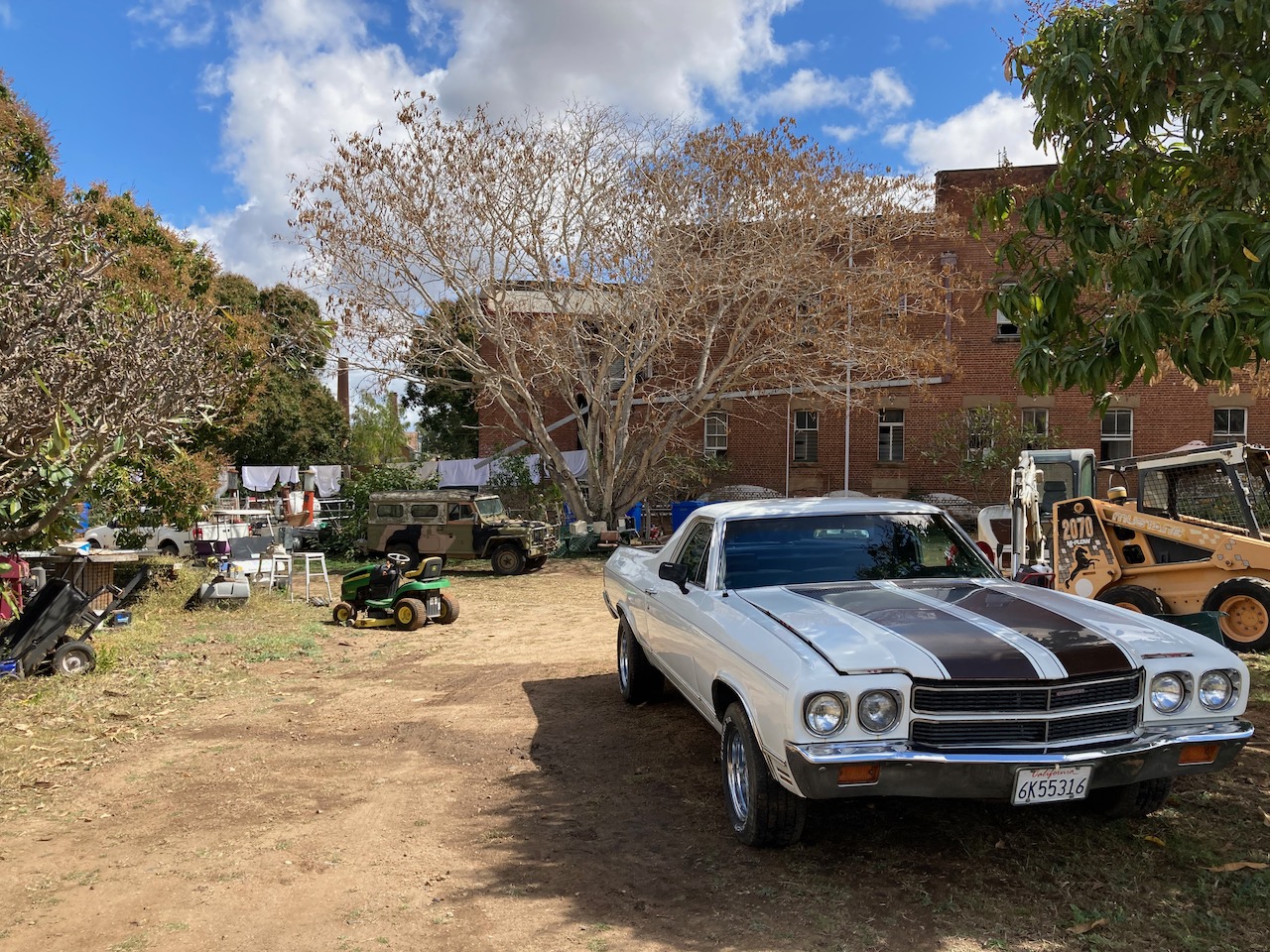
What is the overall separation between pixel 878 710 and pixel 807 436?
24.2 m

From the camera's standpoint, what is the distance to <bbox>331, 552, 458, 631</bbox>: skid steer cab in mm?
12188

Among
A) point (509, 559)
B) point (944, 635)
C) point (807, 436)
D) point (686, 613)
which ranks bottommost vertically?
point (509, 559)

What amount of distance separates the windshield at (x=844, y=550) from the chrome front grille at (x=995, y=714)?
158 cm

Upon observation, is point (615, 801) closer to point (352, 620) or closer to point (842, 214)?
point (352, 620)

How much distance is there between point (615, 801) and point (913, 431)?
73.4 ft

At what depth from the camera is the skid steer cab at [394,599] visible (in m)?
12.2

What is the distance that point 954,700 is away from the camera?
3801mm

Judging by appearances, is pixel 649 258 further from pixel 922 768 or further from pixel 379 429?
pixel 379 429

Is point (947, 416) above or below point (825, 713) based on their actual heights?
above

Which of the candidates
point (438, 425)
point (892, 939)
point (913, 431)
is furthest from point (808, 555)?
point (438, 425)

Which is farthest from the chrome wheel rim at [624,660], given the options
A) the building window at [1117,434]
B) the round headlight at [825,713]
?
the building window at [1117,434]

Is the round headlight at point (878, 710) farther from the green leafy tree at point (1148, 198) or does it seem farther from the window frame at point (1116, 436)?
the window frame at point (1116, 436)

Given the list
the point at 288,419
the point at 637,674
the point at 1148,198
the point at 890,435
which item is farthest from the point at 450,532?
the point at 288,419

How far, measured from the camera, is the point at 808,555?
5.52 meters
